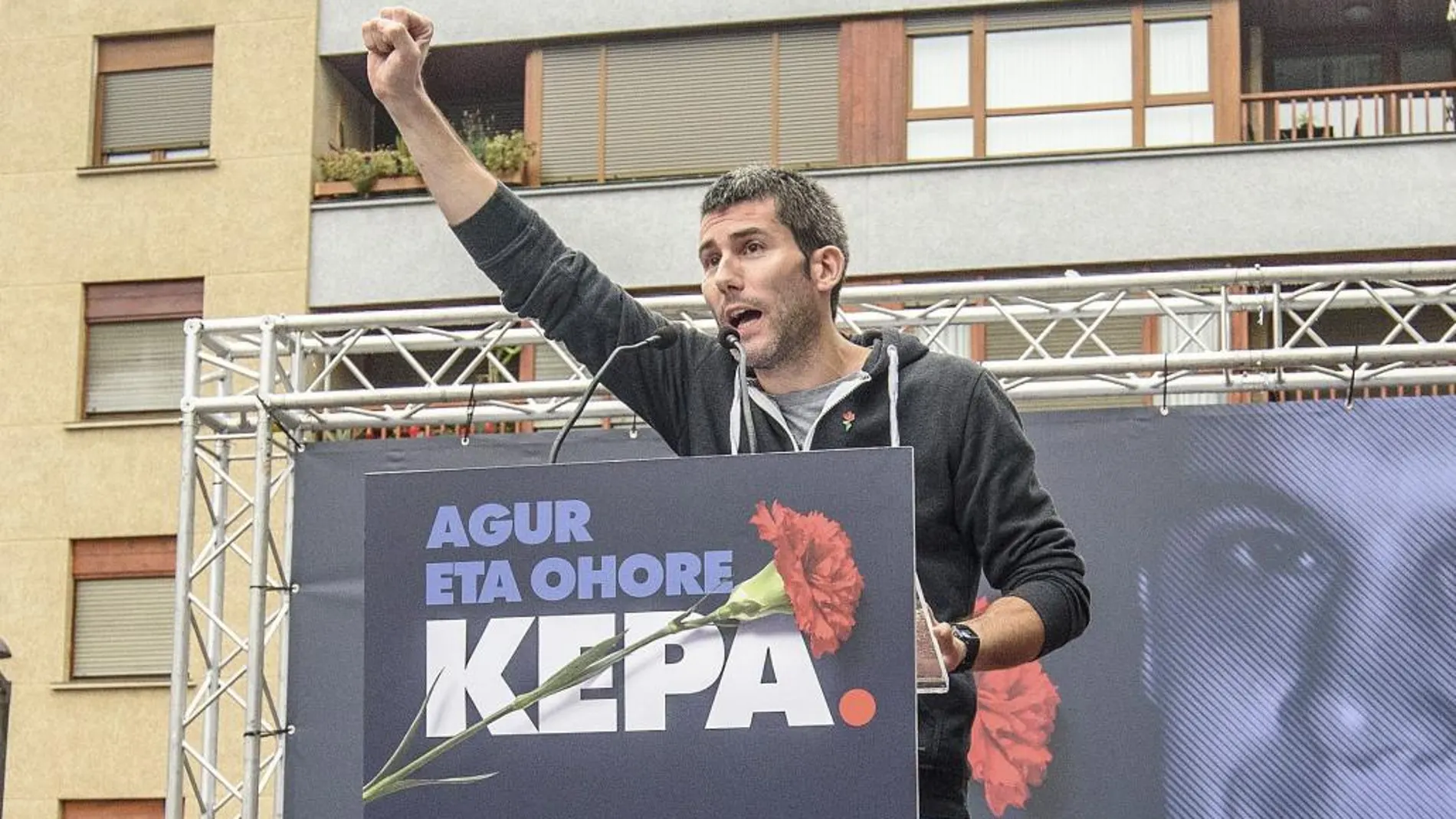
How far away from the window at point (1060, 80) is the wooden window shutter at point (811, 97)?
2.24 feet

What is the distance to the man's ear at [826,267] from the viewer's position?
2.99 m

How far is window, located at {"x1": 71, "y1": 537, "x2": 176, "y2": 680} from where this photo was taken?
1941 cm

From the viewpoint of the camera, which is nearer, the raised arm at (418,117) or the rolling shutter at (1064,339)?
the raised arm at (418,117)

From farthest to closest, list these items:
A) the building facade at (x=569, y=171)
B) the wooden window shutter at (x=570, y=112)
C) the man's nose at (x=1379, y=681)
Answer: the wooden window shutter at (x=570, y=112) → the building facade at (x=569, y=171) → the man's nose at (x=1379, y=681)

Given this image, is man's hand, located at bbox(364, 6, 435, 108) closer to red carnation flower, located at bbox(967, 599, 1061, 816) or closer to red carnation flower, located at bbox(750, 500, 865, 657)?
red carnation flower, located at bbox(750, 500, 865, 657)

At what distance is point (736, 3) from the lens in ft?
60.1

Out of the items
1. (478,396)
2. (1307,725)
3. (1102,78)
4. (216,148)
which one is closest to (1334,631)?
(1307,725)

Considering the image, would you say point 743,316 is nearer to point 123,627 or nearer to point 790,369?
point 790,369

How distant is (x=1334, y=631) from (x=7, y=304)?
15121mm

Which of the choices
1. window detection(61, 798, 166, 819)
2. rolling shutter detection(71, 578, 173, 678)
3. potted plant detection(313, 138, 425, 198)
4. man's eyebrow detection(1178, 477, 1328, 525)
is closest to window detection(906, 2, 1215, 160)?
potted plant detection(313, 138, 425, 198)

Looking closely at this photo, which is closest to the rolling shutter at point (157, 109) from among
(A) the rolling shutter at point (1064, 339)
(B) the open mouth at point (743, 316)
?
(A) the rolling shutter at point (1064, 339)

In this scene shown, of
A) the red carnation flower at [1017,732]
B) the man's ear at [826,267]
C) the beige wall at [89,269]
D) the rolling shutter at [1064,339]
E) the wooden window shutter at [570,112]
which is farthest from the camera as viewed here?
the beige wall at [89,269]

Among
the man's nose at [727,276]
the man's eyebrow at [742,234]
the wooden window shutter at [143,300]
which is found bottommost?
the man's nose at [727,276]

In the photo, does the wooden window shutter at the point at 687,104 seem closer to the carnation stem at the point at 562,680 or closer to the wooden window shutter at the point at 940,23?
the wooden window shutter at the point at 940,23
